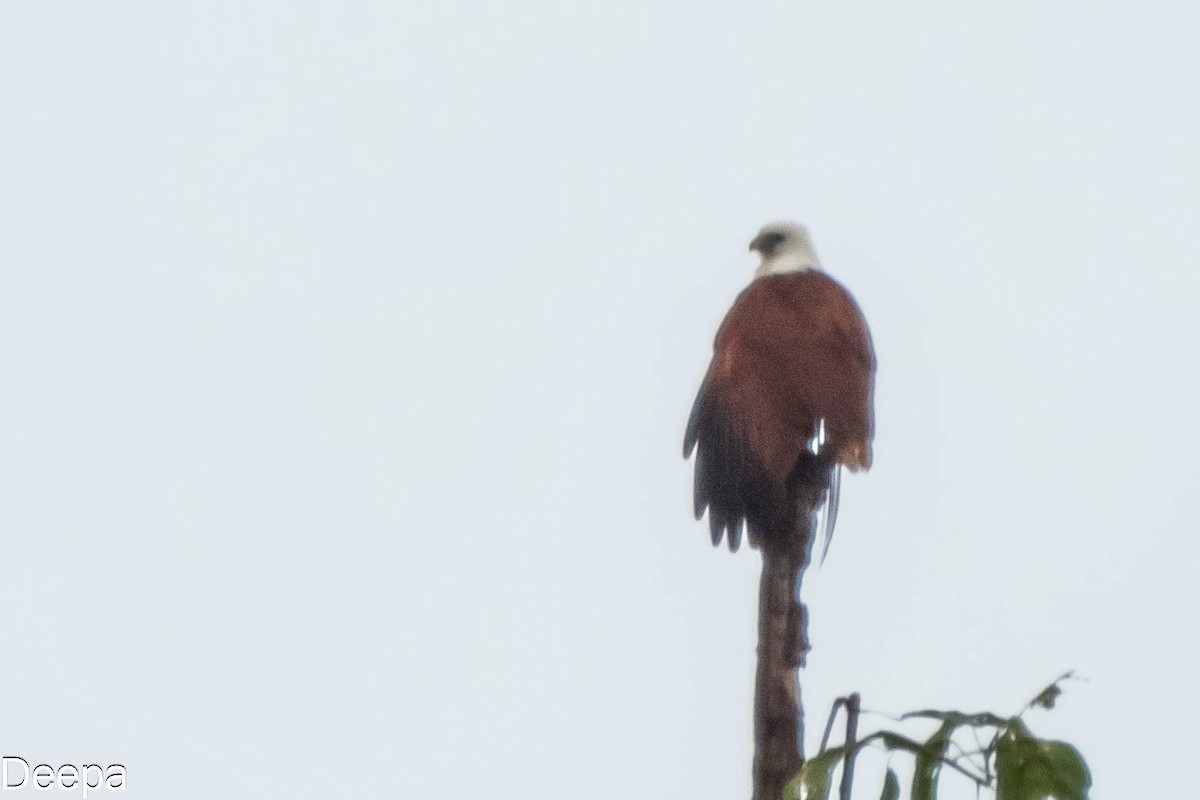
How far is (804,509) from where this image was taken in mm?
4742

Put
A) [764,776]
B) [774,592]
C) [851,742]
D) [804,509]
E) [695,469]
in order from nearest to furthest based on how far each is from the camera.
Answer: [851,742], [764,776], [774,592], [804,509], [695,469]

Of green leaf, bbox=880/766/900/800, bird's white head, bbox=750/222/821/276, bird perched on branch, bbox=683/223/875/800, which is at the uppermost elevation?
bird's white head, bbox=750/222/821/276

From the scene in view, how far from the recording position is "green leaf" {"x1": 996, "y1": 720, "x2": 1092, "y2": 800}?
9.51 ft

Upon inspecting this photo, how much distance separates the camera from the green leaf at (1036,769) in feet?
9.51

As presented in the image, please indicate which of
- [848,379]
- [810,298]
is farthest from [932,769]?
[810,298]

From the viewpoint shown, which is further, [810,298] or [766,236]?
[766,236]

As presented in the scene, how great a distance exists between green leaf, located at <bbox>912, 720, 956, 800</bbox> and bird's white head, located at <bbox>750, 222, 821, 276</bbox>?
19.5ft

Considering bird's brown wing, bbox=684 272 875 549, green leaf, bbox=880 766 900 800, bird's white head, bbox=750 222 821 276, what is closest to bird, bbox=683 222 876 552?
bird's brown wing, bbox=684 272 875 549

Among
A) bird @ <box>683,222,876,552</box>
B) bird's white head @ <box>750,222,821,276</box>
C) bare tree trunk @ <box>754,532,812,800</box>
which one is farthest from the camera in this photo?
bird's white head @ <box>750,222,821,276</box>

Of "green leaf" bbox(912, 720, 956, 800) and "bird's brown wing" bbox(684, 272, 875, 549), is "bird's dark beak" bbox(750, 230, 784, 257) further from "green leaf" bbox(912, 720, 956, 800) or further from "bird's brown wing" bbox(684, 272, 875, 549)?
"green leaf" bbox(912, 720, 956, 800)

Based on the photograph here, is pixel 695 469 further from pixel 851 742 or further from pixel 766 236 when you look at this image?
pixel 766 236

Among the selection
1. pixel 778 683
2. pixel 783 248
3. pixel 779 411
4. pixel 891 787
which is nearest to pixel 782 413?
pixel 779 411

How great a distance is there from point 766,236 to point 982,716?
6318 millimetres

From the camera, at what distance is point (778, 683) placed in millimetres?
3943
